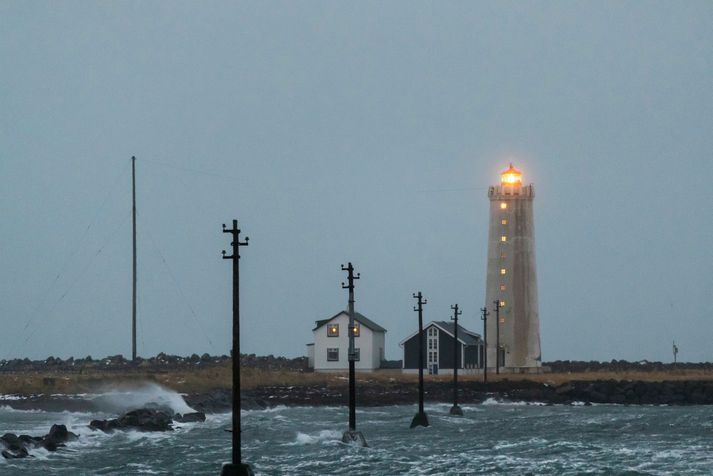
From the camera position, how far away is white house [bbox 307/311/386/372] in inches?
3888

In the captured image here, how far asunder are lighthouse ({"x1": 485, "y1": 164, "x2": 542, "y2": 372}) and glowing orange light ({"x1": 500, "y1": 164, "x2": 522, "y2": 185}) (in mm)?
81

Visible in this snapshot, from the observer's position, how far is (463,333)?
4048 inches

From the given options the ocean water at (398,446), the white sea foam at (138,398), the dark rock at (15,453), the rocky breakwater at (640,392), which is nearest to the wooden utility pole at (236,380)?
the ocean water at (398,446)

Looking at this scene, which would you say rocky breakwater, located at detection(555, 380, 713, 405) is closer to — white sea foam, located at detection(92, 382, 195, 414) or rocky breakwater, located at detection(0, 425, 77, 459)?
white sea foam, located at detection(92, 382, 195, 414)

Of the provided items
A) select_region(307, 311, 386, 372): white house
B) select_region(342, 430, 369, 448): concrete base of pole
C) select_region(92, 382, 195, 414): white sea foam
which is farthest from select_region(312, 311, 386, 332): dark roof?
select_region(342, 430, 369, 448): concrete base of pole

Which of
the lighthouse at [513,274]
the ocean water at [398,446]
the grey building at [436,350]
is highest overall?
the lighthouse at [513,274]

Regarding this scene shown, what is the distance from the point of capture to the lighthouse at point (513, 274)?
95.6 metres

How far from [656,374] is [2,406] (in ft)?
194

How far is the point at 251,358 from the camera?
426ft

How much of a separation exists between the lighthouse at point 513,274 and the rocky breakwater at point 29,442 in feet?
173

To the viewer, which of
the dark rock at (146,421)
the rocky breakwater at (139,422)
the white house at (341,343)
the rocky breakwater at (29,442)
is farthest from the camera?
the white house at (341,343)

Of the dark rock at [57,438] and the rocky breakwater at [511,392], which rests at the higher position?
the rocky breakwater at [511,392]

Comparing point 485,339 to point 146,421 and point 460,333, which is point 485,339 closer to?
point 460,333

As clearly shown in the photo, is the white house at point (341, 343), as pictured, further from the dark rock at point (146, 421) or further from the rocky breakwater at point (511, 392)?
the dark rock at point (146, 421)
